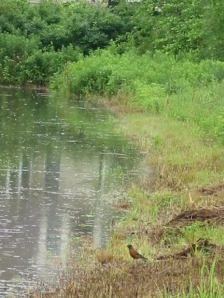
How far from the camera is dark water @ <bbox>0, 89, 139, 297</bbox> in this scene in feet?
34.3

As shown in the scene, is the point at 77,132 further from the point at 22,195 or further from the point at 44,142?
the point at 22,195

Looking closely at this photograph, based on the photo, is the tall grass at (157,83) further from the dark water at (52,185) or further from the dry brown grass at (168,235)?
the dry brown grass at (168,235)

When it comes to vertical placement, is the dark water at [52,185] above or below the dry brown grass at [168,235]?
below

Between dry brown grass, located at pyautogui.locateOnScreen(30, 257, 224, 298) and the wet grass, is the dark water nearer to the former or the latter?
the wet grass

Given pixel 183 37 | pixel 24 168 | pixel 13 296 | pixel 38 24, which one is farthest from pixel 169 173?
pixel 38 24

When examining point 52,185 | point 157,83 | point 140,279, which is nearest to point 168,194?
point 52,185

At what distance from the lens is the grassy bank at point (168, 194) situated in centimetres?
805

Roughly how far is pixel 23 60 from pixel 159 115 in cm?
1712

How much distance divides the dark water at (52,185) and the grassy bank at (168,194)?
418mm

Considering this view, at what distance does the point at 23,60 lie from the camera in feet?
130

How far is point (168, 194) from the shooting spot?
43.5 ft

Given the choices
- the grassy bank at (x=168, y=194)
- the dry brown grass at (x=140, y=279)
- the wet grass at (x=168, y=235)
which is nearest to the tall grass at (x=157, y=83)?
the grassy bank at (x=168, y=194)

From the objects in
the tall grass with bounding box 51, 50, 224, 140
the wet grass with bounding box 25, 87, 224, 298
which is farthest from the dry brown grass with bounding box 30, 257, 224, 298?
the tall grass with bounding box 51, 50, 224, 140

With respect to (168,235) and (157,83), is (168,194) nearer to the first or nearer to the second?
(168,235)
